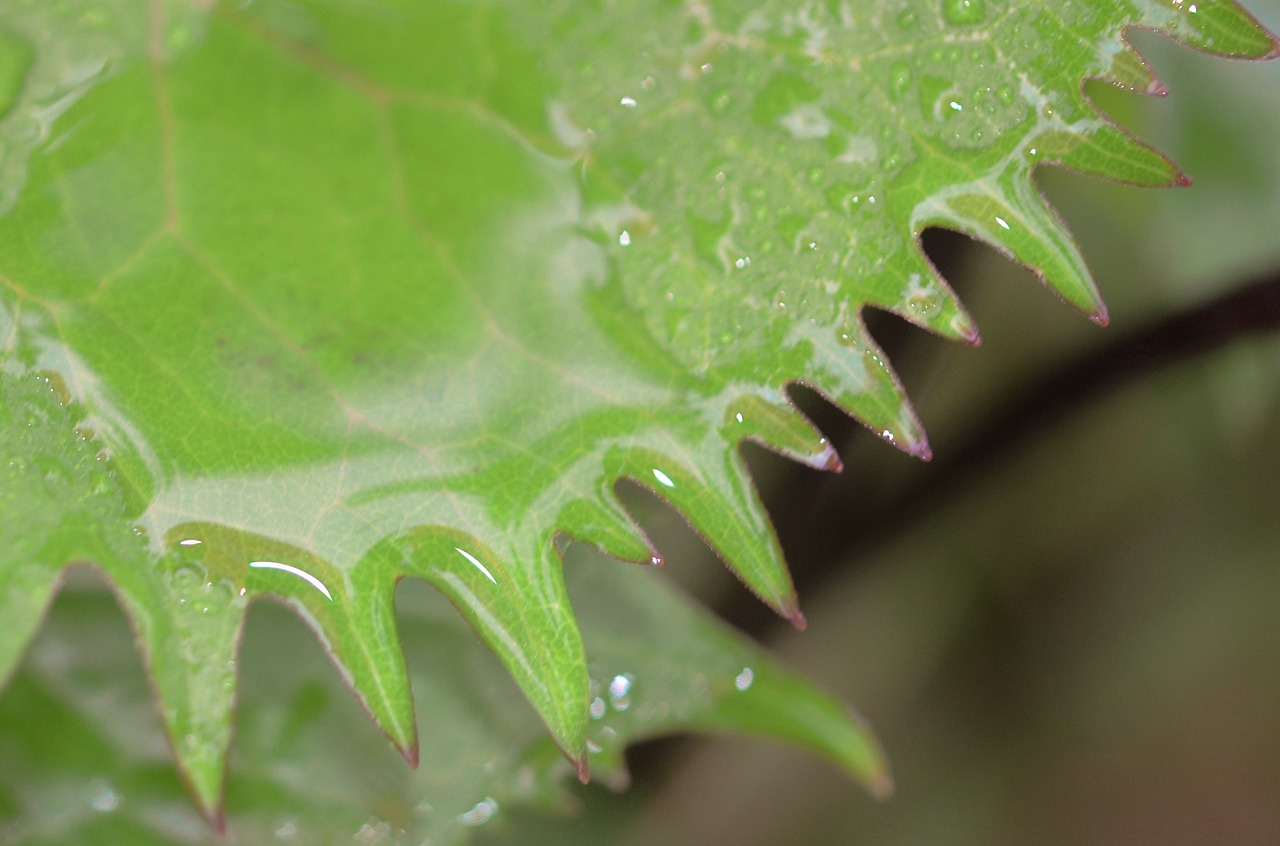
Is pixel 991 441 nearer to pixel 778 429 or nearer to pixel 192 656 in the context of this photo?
pixel 778 429

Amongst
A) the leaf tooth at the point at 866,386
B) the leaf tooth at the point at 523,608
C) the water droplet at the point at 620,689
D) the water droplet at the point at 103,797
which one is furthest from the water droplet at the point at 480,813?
the leaf tooth at the point at 866,386

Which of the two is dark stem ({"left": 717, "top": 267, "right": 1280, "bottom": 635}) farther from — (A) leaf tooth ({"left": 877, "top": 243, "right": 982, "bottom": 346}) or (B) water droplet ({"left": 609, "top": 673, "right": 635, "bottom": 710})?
(A) leaf tooth ({"left": 877, "top": 243, "right": 982, "bottom": 346})

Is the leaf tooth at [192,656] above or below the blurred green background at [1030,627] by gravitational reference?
above

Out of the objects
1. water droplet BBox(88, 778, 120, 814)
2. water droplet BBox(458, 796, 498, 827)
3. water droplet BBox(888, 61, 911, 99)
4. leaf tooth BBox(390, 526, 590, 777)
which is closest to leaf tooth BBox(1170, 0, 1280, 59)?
water droplet BBox(888, 61, 911, 99)

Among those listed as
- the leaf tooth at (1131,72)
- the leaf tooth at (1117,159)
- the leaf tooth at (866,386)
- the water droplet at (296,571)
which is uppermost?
the leaf tooth at (1131,72)

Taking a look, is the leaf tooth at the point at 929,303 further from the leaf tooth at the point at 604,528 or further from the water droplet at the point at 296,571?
the water droplet at the point at 296,571

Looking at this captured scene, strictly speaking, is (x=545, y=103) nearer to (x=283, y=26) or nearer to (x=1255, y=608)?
(x=283, y=26)
